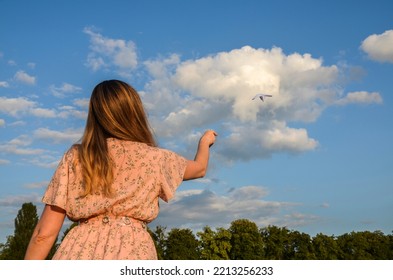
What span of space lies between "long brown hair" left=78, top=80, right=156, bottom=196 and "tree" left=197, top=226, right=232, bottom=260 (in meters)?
59.5

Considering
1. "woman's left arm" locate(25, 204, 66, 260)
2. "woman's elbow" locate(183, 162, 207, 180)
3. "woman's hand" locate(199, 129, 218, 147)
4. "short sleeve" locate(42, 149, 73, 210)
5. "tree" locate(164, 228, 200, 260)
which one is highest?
"tree" locate(164, 228, 200, 260)

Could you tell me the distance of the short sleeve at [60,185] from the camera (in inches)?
224

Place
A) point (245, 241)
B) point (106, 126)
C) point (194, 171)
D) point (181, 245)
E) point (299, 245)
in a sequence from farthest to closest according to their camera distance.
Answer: point (299, 245)
point (245, 241)
point (181, 245)
point (194, 171)
point (106, 126)

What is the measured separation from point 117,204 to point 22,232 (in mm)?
62330

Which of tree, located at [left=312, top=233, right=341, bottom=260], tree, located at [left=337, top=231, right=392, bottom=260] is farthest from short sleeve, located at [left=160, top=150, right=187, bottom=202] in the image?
tree, located at [left=337, top=231, right=392, bottom=260]

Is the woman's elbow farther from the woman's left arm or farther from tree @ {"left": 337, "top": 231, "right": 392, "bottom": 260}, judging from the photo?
tree @ {"left": 337, "top": 231, "right": 392, "bottom": 260}

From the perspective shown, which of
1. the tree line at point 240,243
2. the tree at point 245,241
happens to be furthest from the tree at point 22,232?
the tree at point 245,241

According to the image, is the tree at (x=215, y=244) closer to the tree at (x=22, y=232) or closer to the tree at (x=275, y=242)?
the tree at (x=275, y=242)

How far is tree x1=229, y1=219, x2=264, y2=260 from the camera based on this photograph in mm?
63969

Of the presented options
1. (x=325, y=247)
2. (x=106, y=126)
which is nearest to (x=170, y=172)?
(x=106, y=126)

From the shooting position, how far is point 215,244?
65.0 metres

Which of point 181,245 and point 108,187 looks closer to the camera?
point 108,187

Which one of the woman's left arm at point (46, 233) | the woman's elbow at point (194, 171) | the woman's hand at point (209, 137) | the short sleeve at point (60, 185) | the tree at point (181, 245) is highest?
the tree at point (181, 245)

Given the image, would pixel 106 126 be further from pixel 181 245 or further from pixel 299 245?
pixel 299 245
